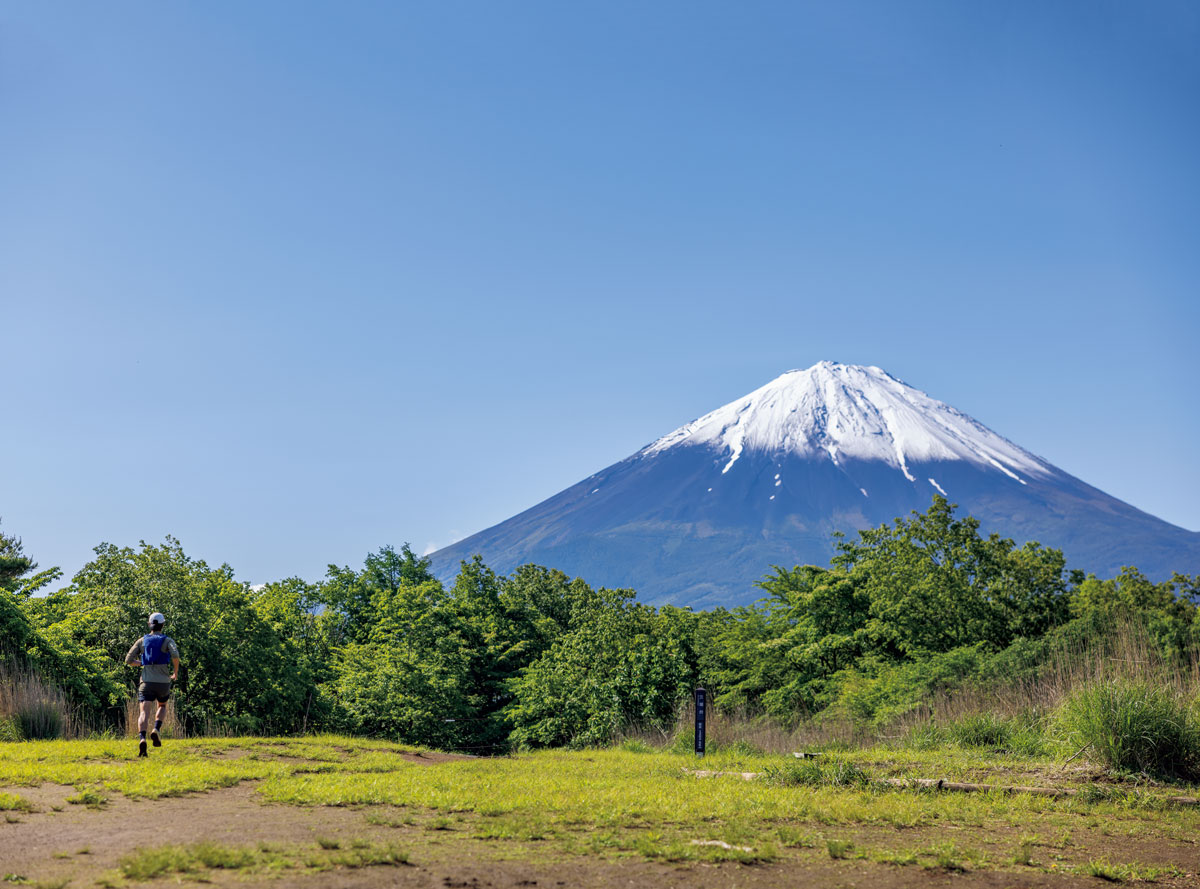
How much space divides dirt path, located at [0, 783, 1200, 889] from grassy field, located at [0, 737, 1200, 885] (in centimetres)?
4

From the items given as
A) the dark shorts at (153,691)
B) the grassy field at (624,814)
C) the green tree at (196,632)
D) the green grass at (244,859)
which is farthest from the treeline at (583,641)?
the green grass at (244,859)

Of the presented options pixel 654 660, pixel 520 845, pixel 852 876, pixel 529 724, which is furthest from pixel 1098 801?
pixel 529 724

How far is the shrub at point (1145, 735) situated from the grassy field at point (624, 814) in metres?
0.51

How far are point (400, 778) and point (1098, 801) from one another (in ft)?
23.8

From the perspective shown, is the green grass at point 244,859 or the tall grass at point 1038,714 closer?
the green grass at point 244,859

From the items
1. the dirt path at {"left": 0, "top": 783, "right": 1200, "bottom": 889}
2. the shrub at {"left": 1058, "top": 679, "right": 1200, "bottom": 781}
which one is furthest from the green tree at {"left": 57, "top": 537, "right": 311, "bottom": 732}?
the shrub at {"left": 1058, "top": 679, "right": 1200, "bottom": 781}

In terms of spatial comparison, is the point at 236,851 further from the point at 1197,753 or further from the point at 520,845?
the point at 1197,753

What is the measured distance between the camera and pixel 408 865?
19.2 feet

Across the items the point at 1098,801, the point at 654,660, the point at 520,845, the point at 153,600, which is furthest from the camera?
the point at 654,660

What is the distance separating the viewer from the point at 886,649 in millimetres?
25438

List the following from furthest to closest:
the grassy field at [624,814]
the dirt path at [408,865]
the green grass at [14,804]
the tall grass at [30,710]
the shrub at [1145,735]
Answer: the tall grass at [30,710]
the shrub at [1145,735]
the green grass at [14,804]
the grassy field at [624,814]
the dirt path at [408,865]

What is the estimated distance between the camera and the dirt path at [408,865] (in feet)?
17.9

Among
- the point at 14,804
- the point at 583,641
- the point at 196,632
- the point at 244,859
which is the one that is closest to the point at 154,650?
the point at 14,804

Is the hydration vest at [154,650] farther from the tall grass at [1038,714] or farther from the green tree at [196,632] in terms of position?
the tall grass at [1038,714]
